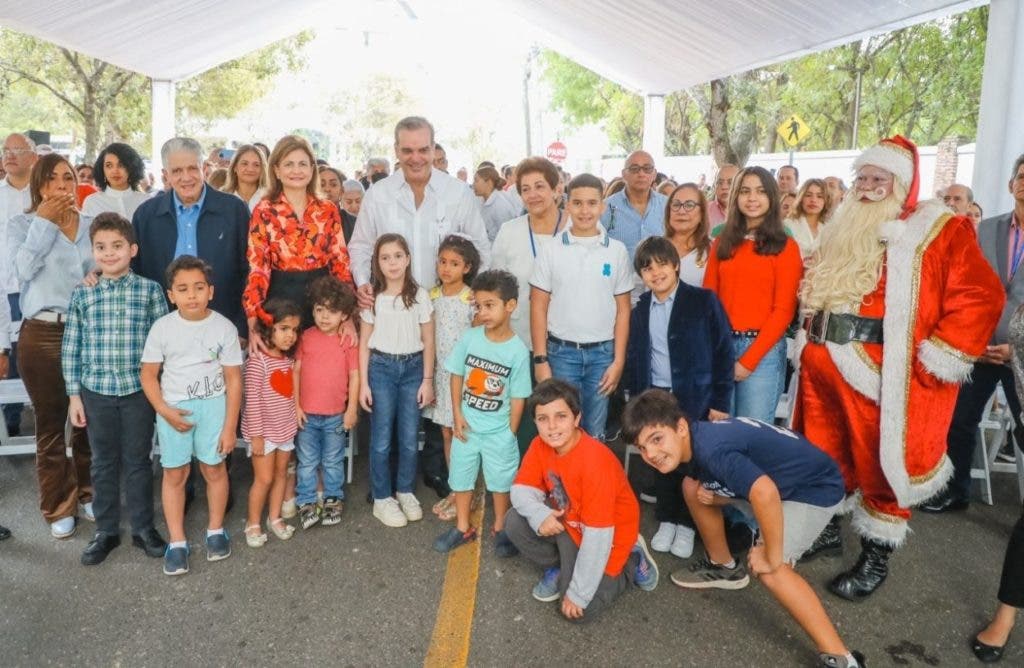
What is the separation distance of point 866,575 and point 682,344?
137 centimetres

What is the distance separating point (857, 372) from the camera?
3107 millimetres

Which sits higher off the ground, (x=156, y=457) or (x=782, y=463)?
(x=782, y=463)

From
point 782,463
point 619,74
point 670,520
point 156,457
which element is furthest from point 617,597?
point 619,74

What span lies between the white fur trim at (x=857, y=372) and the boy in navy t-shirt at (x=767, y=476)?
0.43 metres

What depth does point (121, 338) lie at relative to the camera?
3.41 metres

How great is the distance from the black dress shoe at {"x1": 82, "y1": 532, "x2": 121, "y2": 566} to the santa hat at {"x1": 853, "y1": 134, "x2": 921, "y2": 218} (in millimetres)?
4206

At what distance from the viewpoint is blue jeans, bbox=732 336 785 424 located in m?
3.58

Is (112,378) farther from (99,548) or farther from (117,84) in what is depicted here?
(117,84)

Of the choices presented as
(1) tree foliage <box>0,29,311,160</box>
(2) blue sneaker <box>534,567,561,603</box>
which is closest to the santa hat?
(2) blue sneaker <box>534,567,561,603</box>

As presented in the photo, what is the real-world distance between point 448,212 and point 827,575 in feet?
9.37

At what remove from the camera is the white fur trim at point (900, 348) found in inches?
118

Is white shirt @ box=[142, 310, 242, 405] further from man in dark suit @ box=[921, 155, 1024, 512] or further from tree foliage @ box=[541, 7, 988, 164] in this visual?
tree foliage @ box=[541, 7, 988, 164]

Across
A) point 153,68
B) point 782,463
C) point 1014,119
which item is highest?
point 153,68

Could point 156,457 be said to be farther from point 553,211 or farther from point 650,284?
point 650,284
